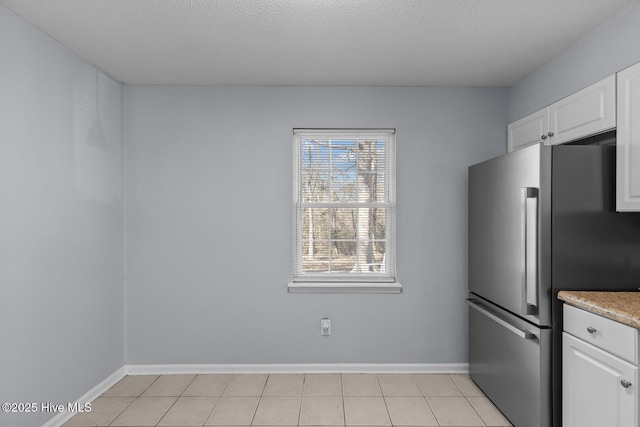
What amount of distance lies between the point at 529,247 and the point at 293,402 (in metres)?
1.91

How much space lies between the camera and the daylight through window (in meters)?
3.56

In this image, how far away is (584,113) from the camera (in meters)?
2.47

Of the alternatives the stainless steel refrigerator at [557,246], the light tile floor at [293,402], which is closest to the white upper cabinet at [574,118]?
the stainless steel refrigerator at [557,246]

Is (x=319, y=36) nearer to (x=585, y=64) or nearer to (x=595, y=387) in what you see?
(x=585, y=64)

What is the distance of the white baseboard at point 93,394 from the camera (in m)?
2.57

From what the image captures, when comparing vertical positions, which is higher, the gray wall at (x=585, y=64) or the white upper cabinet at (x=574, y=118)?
the gray wall at (x=585, y=64)

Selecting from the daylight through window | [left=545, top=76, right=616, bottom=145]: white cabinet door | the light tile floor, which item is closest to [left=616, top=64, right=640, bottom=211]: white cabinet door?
[left=545, top=76, right=616, bottom=145]: white cabinet door

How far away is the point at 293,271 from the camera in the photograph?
11.5 feet

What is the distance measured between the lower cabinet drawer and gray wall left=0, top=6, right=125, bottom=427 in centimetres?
296

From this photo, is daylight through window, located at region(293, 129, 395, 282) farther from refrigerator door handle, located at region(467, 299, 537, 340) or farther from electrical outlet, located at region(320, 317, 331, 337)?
refrigerator door handle, located at region(467, 299, 537, 340)

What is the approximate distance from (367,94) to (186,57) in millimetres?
1483

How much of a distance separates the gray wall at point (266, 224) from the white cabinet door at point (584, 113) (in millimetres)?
761

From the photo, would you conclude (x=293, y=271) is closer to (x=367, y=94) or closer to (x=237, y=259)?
(x=237, y=259)

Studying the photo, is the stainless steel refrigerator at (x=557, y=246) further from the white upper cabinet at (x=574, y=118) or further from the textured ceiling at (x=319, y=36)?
the textured ceiling at (x=319, y=36)
